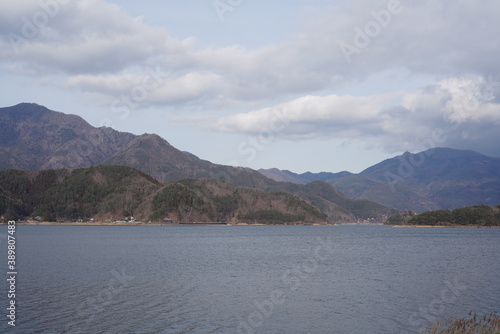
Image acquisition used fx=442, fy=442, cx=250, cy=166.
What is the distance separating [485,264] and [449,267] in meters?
11.7

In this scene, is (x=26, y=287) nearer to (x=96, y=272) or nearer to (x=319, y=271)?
(x=96, y=272)

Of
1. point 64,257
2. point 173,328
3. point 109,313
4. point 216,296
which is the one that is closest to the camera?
point 173,328

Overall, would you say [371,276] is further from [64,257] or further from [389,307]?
[64,257]

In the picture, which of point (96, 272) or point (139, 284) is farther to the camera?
point (96, 272)

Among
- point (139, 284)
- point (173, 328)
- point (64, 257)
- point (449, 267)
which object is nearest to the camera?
point (173, 328)

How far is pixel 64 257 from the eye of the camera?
110m

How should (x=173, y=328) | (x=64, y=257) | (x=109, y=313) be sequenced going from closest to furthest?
(x=173, y=328)
(x=109, y=313)
(x=64, y=257)

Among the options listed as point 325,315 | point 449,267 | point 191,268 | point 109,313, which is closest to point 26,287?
point 109,313

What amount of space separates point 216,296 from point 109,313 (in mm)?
15700

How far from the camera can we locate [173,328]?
44.3m

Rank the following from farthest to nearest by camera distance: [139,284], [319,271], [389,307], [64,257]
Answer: [64,257] < [319,271] < [139,284] < [389,307]

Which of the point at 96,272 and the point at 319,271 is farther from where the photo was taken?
the point at 319,271

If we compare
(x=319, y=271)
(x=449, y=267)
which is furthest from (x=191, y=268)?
(x=449, y=267)

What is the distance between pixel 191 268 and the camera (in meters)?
91.6
